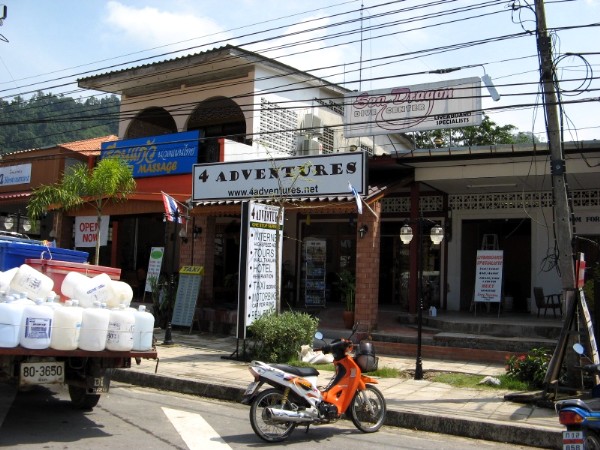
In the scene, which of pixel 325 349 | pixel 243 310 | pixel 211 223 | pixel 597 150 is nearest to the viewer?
pixel 325 349

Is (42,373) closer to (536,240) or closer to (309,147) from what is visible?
(536,240)

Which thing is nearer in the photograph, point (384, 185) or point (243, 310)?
point (243, 310)

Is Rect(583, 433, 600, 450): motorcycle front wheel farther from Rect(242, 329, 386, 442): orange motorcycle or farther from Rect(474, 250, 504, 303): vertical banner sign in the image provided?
Rect(474, 250, 504, 303): vertical banner sign

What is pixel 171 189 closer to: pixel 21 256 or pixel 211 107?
pixel 211 107

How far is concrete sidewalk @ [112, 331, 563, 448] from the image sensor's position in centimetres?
733

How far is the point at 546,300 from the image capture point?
15953mm

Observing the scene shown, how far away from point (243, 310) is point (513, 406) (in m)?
5.16

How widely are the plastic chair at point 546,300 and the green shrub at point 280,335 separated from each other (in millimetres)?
6889

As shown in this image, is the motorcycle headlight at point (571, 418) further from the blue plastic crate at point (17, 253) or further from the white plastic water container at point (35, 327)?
the blue plastic crate at point (17, 253)

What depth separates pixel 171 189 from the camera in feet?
61.3

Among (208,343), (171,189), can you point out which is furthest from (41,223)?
(208,343)

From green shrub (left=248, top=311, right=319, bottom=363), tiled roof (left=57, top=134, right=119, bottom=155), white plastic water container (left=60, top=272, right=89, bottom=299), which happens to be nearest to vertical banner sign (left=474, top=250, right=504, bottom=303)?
green shrub (left=248, top=311, right=319, bottom=363)

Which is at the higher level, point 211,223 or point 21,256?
point 211,223

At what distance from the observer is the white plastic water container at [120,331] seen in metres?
6.39
